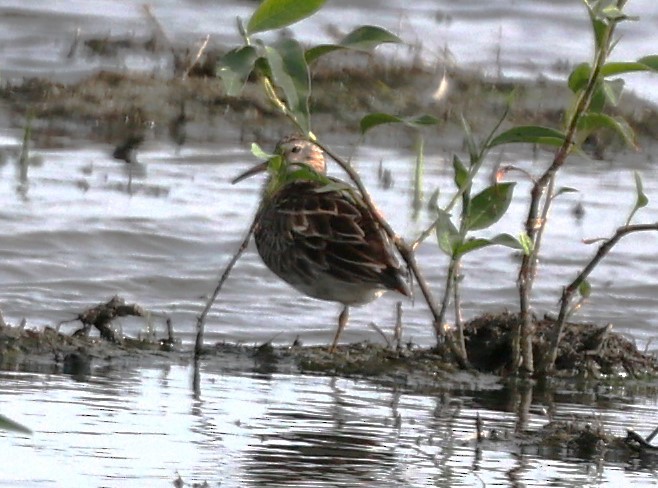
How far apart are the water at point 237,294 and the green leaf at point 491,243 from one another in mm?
540

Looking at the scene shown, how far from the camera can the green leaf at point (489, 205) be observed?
5.95 metres

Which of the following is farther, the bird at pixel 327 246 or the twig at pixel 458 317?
the bird at pixel 327 246

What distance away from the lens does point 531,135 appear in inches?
225

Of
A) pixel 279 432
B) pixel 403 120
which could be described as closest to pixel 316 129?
pixel 403 120

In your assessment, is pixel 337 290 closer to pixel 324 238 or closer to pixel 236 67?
pixel 324 238

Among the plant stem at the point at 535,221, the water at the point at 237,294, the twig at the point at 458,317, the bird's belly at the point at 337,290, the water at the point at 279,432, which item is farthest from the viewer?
the bird's belly at the point at 337,290

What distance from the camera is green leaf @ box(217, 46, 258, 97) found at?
5.28 m

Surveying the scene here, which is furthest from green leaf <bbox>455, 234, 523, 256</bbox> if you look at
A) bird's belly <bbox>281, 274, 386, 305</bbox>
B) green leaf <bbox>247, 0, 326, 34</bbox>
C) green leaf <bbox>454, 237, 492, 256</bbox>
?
bird's belly <bbox>281, 274, 386, 305</bbox>

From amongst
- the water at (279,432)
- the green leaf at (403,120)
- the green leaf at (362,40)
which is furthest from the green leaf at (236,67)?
the water at (279,432)

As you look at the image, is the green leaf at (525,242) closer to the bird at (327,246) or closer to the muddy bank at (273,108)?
the bird at (327,246)

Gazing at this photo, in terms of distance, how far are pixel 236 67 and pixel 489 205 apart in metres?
1.12

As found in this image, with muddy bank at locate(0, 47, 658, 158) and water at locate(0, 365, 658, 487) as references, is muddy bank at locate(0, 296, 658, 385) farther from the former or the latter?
muddy bank at locate(0, 47, 658, 158)

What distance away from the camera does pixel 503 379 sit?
6.43 metres

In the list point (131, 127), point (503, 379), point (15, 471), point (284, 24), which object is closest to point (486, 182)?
point (131, 127)
